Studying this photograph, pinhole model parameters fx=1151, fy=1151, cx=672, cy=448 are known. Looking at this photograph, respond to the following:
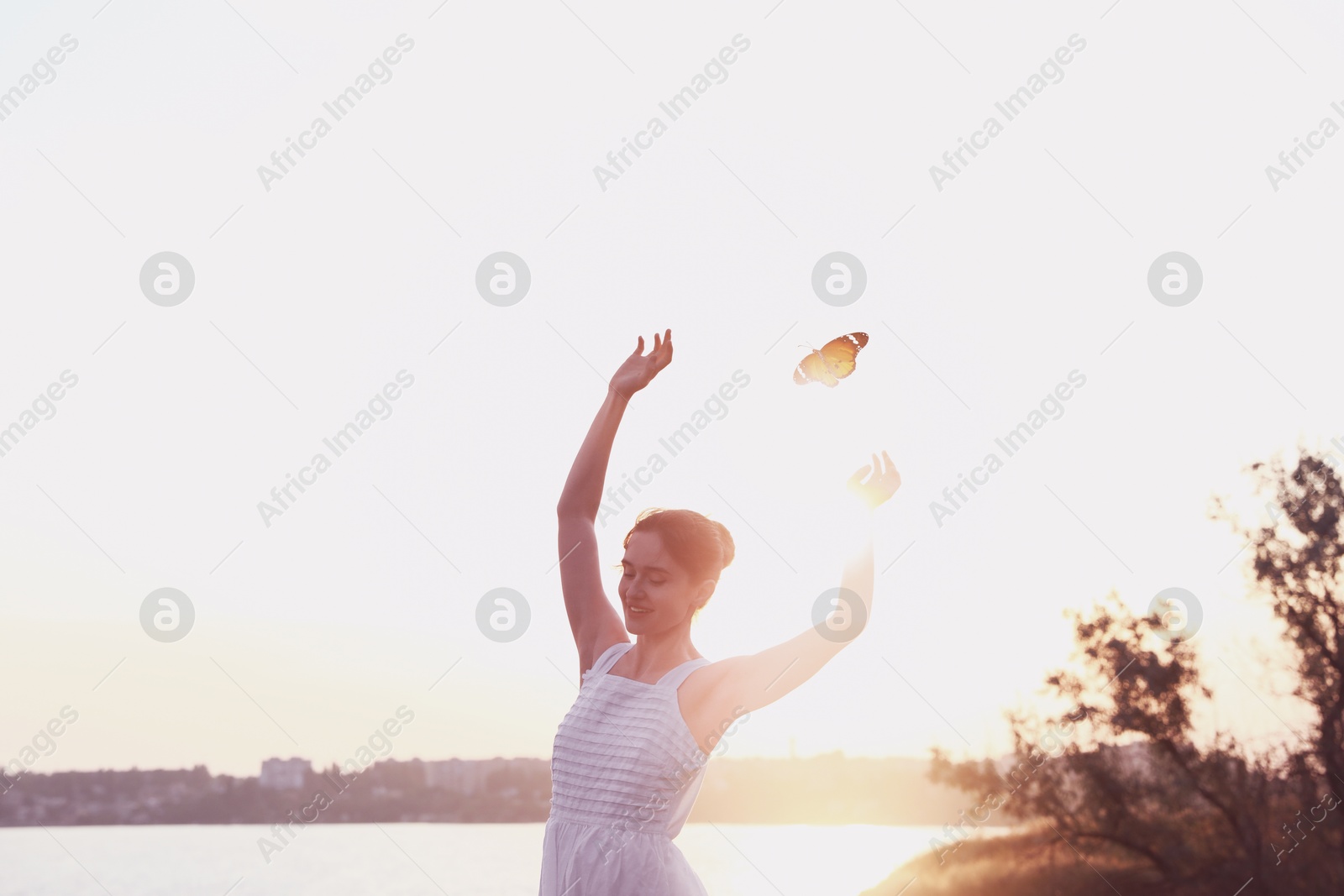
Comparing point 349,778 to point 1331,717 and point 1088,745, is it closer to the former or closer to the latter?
point 1088,745

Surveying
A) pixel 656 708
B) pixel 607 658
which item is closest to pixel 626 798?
pixel 656 708

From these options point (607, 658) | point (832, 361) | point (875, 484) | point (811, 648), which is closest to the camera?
point (811, 648)

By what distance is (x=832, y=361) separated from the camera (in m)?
3.38

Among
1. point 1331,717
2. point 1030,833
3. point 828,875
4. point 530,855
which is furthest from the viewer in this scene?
point 530,855

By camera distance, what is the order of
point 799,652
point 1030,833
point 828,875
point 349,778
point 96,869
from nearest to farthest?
point 799,652, point 349,778, point 1030,833, point 828,875, point 96,869

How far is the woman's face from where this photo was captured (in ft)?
9.04


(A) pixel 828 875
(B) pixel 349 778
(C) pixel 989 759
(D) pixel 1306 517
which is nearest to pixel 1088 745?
(C) pixel 989 759

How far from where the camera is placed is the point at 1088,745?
21453 millimetres

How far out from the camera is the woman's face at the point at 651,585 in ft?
9.04

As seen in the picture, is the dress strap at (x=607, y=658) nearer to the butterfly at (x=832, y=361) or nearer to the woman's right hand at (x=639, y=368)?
the woman's right hand at (x=639, y=368)

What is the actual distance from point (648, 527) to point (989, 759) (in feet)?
68.5

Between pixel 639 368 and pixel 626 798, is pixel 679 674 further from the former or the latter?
pixel 639 368

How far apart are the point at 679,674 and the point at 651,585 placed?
0.22m

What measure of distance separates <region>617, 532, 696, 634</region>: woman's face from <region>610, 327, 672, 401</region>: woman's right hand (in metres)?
0.46
